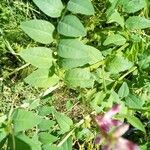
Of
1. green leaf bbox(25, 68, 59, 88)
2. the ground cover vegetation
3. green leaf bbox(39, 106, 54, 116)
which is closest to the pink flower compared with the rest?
the ground cover vegetation

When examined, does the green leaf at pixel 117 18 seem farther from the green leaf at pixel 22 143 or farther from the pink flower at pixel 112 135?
the pink flower at pixel 112 135

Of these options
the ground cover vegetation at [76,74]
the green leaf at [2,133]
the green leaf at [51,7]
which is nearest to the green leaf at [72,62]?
the ground cover vegetation at [76,74]

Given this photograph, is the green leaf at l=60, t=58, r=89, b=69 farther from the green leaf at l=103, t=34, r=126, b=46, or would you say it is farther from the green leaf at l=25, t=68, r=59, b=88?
the green leaf at l=103, t=34, r=126, b=46

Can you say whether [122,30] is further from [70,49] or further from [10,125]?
[10,125]

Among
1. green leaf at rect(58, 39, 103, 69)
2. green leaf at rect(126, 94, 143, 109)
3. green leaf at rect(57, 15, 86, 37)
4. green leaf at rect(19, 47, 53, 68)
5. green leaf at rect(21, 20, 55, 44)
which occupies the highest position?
green leaf at rect(57, 15, 86, 37)

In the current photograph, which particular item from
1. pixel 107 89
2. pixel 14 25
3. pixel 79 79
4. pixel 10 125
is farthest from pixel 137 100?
pixel 14 25

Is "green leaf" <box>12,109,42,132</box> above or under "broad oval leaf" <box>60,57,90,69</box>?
under
